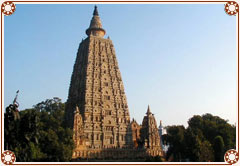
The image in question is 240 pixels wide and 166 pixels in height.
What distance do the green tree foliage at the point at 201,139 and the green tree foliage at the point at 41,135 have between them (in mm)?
19991

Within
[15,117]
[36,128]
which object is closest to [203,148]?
[36,128]

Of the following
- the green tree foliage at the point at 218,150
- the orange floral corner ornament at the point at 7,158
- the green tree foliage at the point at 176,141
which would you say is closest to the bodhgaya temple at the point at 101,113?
the green tree foliage at the point at 176,141

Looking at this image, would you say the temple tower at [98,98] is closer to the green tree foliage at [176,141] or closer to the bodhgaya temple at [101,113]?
the bodhgaya temple at [101,113]

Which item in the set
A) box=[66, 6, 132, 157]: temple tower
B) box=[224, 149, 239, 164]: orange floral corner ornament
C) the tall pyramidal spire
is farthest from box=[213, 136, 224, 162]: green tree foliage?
the tall pyramidal spire

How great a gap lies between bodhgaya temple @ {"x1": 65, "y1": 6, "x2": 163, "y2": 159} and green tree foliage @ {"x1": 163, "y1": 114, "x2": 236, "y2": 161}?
184 inches

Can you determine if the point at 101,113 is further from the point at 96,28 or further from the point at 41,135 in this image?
the point at 96,28

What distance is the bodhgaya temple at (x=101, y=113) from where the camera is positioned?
159 feet

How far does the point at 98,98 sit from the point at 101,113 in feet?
11.4

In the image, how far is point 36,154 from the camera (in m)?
33.6

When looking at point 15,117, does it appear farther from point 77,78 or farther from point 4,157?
point 77,78

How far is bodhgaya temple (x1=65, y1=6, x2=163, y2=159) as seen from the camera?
4834cm

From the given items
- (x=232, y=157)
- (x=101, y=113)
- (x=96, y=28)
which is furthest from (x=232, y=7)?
(x=96, y=28)

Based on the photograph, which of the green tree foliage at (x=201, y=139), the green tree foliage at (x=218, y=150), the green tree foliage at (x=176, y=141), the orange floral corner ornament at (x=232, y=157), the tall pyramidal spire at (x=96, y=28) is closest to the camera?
the orange floral corner ornament at (x=232, y=157)

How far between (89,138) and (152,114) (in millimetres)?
15417
